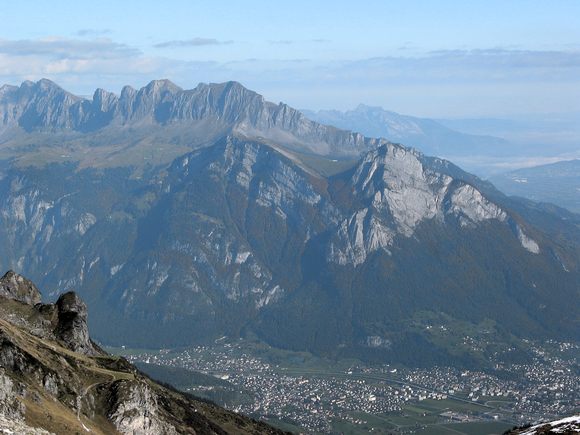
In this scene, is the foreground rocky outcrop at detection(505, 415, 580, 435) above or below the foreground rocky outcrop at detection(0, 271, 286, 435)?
above

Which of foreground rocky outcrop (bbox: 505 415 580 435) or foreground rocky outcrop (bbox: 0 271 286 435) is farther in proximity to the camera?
foreground rocky outcrop (bbox: 0 271 286 435)

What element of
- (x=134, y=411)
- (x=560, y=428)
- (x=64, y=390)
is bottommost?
(x=134, y=411)

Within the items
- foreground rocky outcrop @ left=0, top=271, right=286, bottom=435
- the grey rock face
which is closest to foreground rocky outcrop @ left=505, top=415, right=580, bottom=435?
foreground rocky outcrop @ left=0, top=271, right=286, bottom=435

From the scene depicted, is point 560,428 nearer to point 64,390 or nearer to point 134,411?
point 134,411

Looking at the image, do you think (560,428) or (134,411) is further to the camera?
(134,411)

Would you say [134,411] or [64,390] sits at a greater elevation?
[64,390]

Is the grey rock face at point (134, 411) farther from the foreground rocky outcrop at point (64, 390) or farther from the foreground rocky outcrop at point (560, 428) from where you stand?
the foreground rocky outcrop at point (560, 428)

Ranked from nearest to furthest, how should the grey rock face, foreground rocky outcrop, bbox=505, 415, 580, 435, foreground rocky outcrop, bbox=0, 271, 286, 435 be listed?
1. foreground rocky outcrop, bbox=505, 415, 580, 435
2. foreground rocky outcrop, bbox=0, 271, 286, 435
3. the grey rock face

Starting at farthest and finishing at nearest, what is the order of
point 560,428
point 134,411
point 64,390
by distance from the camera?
point 134,411 → point 64,390 → point 560,428

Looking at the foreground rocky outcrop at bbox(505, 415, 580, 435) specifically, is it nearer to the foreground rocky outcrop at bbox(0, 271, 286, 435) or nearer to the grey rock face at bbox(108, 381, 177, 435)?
the foreground rocky outcrop at bbox(0, 271, 286, 435)

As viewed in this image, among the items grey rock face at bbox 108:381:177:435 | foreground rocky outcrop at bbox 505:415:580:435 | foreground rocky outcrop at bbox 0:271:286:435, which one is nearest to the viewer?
foreground rocky outcrop at bbox 505:415:580:435

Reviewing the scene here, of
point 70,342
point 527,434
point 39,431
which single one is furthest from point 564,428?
point 70,342

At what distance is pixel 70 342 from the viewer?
651 ft

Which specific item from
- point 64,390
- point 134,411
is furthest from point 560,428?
point 64,390
